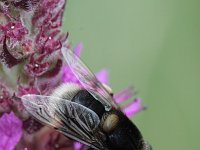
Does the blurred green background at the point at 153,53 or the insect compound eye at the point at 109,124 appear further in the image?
the blurred green background at the point at 153,53

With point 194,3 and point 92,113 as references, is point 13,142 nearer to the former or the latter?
point 92,113

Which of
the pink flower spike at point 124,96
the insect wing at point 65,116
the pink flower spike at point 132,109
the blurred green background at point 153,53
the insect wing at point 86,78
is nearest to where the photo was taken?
the insect wing at point 65,116

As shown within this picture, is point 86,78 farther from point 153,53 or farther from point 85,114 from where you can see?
point 153,53

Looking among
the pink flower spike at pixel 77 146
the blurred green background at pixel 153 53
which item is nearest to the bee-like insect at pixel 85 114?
the pink flower spike at pixel 77 146

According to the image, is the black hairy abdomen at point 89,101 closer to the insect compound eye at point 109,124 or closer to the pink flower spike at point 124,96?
the insect compound eye at point 109,124

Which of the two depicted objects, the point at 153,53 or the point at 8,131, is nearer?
the point at 8,131

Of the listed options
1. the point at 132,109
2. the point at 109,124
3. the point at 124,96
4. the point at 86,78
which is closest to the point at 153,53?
the point at 124,96
